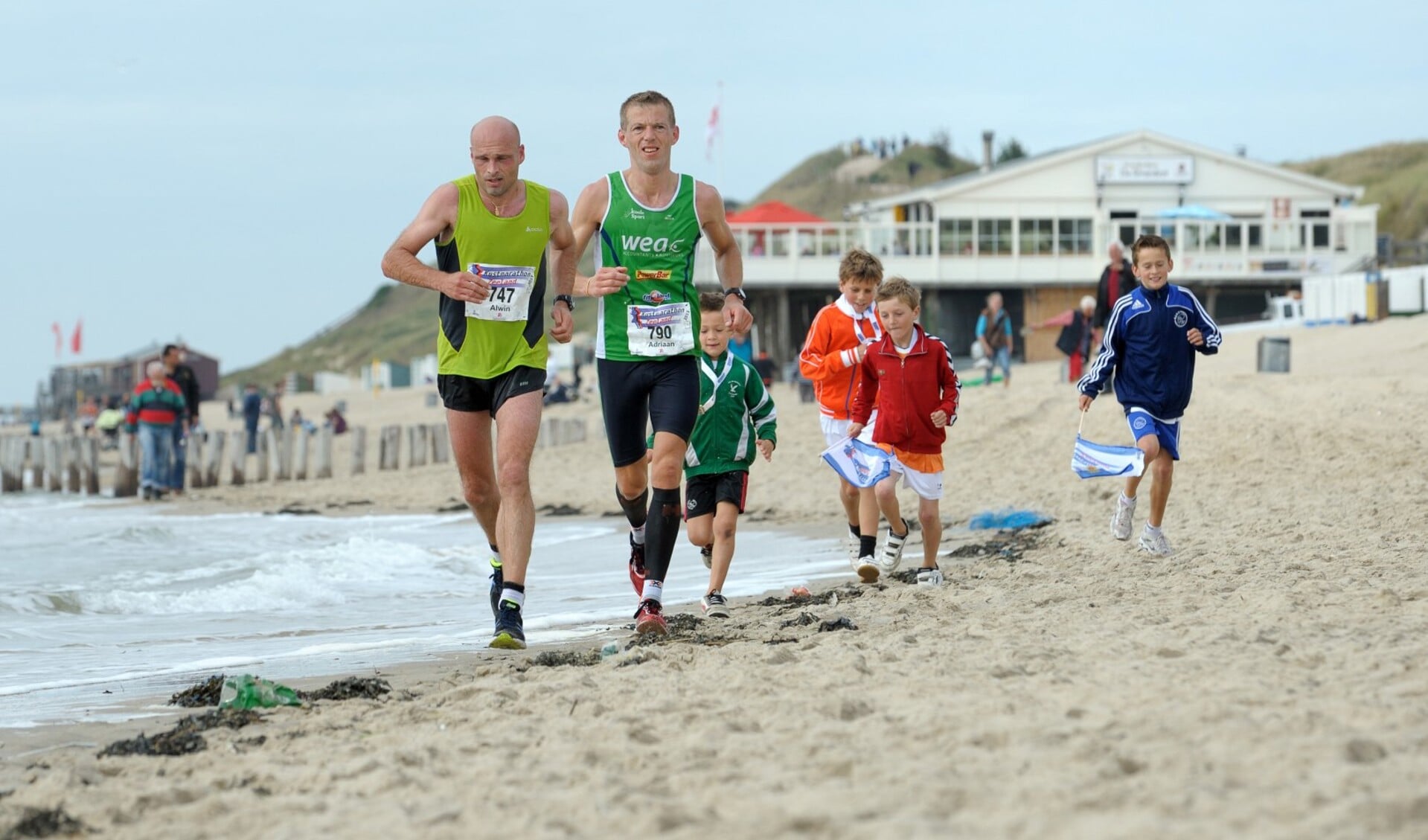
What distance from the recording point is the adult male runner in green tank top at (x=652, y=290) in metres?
6.25

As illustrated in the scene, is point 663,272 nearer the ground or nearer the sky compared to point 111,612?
nearer the sky

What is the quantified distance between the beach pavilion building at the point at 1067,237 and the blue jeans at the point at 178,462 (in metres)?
21.5

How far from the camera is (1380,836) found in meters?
2.85

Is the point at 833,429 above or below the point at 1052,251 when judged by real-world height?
below

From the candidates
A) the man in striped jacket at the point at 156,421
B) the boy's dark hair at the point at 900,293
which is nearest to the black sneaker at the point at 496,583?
the boy's dark hair at the point at 900,293

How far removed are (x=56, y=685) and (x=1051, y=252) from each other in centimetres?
4025

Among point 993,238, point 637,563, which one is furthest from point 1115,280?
point 993,238

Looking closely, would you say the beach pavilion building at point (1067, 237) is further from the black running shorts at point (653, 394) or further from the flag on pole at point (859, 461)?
the black running shorts at point (653, 394)

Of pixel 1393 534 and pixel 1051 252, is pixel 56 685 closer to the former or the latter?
pixel 1393 534

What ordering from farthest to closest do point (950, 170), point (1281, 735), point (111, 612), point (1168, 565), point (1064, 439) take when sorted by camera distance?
1. point (950, 170)
2. point (1064, 439)
3. point (111, 612)
4. point (1168, 565)
5. point (1281, 735)

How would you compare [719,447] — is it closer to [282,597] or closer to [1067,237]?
[282,597]

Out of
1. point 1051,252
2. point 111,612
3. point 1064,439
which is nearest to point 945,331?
point 1051,252

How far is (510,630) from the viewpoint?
6.25 m

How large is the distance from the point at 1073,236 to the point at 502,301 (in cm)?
4000
